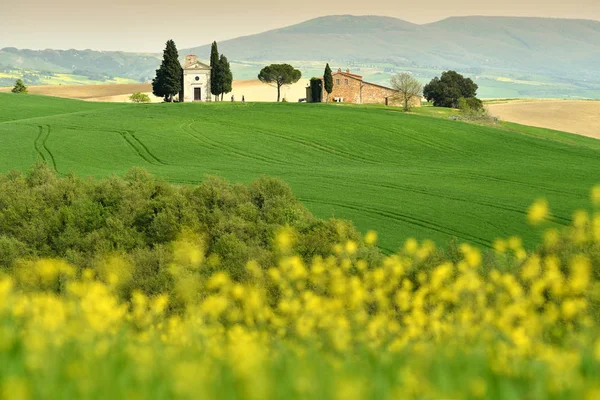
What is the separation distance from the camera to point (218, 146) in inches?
2995

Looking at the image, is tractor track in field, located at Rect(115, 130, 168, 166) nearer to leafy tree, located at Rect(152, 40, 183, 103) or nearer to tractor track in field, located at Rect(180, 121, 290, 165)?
tractor track in field, located at Rect(180, 121, 290, 165)

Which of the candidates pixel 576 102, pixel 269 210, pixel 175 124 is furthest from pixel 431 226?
pixel 576 102

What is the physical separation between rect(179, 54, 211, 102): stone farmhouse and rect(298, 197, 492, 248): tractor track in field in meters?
65.2

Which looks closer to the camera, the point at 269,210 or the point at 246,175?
the point at 269,210

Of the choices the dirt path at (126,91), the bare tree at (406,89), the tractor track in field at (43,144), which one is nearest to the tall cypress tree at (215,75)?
the bare tree at (406,89)

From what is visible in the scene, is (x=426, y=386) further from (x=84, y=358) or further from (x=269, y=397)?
(x=84, y=358)

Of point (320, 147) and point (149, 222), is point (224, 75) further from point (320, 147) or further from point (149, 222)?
point (149, 222)

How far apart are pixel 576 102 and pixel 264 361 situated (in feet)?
514

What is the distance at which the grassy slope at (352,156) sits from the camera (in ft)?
159

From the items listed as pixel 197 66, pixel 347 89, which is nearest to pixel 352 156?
pixel 197 66

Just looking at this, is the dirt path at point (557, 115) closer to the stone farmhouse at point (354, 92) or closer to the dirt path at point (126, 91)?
the stone farmhouse at point (354, 92)

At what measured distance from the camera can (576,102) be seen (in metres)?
150

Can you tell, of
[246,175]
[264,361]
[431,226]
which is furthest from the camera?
[246,175]

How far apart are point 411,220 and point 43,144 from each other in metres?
42.5
